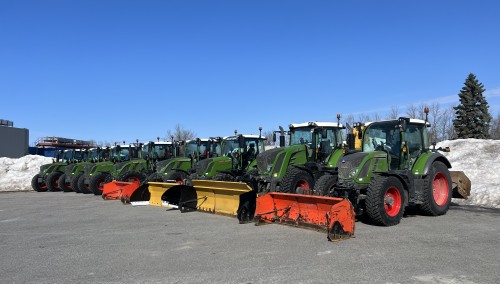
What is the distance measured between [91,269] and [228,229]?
373 cm

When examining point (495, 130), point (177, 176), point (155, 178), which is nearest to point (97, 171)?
point (155, 178)

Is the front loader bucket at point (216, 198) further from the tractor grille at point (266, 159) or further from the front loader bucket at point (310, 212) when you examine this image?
the tractor grille at point (266, 159)

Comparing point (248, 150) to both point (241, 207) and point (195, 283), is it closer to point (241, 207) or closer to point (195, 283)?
point (241, 207)

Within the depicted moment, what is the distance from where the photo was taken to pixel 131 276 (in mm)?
5945

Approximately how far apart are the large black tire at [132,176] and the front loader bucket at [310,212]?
1027cm

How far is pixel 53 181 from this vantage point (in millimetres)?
24719

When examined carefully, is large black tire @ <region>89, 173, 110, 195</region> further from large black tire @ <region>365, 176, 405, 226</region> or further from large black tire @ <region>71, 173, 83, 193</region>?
large black tire @ <region>365, 176, 405, 226</region>

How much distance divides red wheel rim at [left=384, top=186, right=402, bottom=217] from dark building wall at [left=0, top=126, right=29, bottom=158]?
179ft

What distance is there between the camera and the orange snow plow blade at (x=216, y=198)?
34.0ft

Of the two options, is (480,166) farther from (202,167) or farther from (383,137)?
(202,167)

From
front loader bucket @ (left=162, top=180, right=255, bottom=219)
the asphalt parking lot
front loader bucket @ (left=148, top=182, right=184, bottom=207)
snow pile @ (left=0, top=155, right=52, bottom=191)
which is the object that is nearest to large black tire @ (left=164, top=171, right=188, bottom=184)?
front loader bucket @ (left=148, top=182, right=184, bottom=207)

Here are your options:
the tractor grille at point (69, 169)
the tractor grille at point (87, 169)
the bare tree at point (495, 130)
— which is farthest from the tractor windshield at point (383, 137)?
the bare tree at point (495, 130)

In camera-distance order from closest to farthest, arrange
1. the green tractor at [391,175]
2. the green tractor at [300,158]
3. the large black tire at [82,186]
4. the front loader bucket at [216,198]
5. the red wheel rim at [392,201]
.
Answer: the green tractor at [391,175], the red wheel rim at [392,201], the front loader bucket at [216,198], the green tractor at [300,158], the large black tire at [82,186]

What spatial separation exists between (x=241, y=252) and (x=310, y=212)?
96.3 inches
